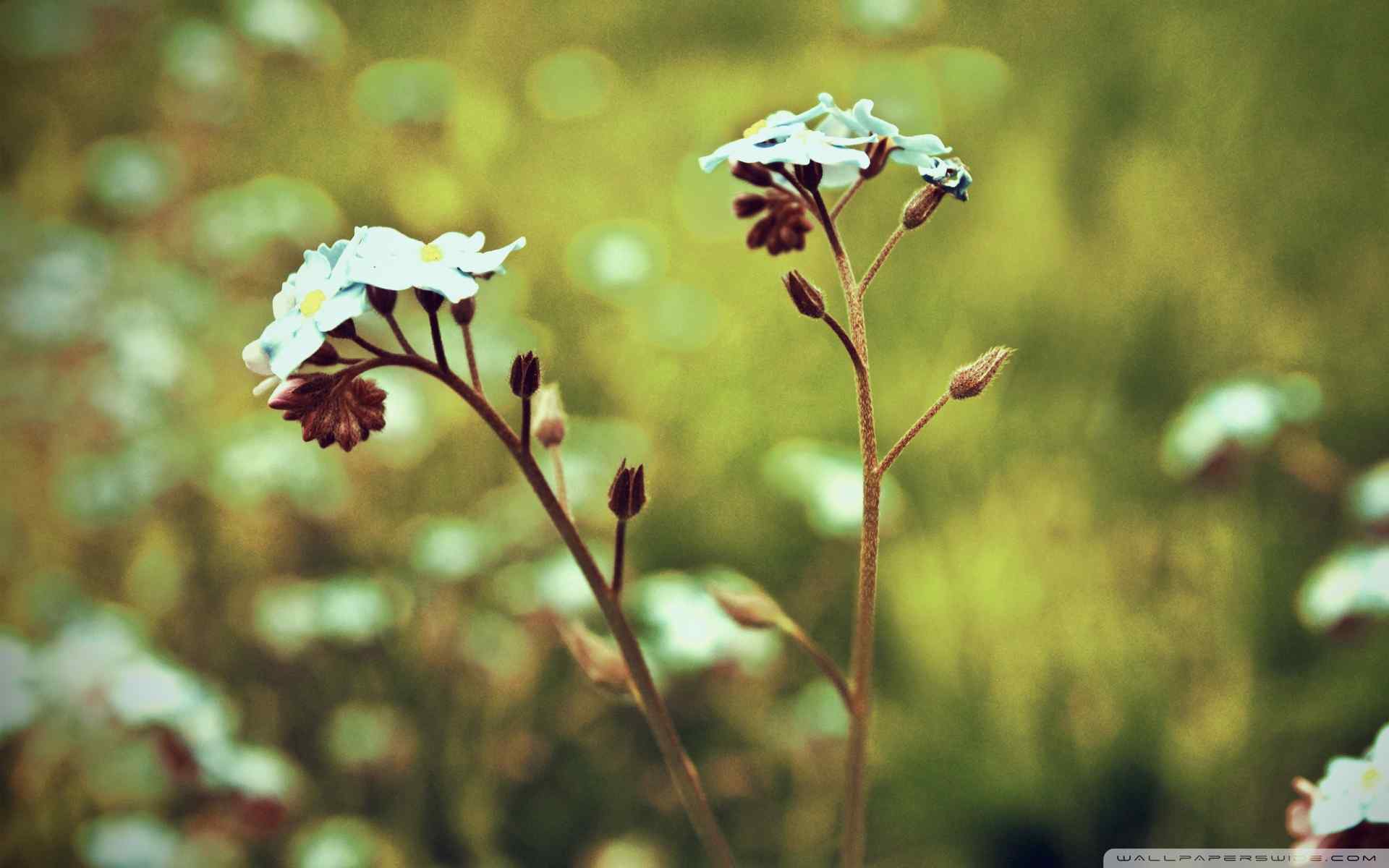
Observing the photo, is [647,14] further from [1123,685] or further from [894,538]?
[1123,685]

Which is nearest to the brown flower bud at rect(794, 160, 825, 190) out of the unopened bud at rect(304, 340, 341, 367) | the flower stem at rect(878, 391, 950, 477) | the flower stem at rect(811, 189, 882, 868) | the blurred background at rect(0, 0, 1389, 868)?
the flower stem at rect(811, 189, 882, 868)

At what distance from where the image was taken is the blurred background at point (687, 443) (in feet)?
3.25

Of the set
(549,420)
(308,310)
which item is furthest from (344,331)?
(549,420)

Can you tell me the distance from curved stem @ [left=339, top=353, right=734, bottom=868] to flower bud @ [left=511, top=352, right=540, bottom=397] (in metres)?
0.01

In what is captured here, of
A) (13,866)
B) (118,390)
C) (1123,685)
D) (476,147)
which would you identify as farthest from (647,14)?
(13,866)

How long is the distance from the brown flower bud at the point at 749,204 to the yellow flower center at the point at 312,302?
0.19 meters

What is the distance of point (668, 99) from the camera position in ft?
5.47

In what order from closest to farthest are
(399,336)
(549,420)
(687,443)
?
(399,336) < (549,420) < (687,443)

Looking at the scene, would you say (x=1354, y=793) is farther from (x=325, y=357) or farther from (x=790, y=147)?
(x=325, y=357)

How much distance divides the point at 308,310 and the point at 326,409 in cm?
4

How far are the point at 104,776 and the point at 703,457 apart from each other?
0.70 meters

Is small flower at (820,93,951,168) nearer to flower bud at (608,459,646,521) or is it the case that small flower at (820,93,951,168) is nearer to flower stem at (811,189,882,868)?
flower stem at (811,189,882,868)

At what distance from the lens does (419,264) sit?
0.43 meters

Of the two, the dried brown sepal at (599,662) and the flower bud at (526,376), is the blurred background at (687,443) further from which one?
the flower bud at (526,376)
